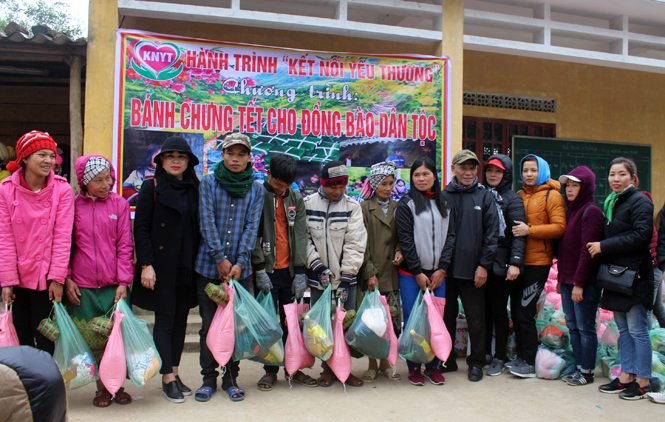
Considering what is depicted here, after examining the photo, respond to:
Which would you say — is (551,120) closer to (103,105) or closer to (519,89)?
(519,89)

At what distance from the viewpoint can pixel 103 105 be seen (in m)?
4.96

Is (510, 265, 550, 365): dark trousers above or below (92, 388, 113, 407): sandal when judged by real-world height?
above

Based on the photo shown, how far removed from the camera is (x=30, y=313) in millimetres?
3258

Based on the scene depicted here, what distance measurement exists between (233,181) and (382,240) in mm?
1245

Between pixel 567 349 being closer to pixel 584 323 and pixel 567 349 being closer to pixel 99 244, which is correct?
pixel 584 323

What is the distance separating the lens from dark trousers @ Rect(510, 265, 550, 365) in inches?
158

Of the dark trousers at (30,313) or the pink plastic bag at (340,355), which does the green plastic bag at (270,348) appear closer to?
the pink plastic bag at (340,355)

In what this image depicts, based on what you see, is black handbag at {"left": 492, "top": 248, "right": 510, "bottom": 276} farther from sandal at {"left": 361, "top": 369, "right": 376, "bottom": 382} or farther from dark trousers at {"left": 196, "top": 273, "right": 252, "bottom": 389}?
dark trousers at {"left": 196, "top": 273, "right": 252, "bottom": 389}

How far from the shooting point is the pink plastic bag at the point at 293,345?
3658 mm

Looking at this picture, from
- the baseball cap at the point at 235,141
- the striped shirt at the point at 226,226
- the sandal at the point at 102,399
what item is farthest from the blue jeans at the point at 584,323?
the sandal at the point at 102,399

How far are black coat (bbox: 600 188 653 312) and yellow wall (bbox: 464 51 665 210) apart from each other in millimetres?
4006

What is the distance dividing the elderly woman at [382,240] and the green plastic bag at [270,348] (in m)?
0.73

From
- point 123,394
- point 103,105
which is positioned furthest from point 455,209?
point 103,105

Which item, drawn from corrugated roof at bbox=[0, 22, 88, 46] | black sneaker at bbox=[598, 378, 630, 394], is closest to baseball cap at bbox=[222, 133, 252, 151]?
corrugated roof at bbox=[0, 22, 88, 46]
